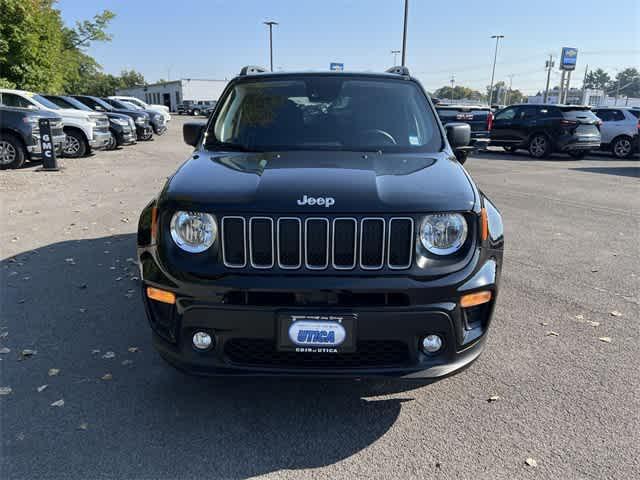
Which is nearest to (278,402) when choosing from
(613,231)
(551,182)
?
(613,231)

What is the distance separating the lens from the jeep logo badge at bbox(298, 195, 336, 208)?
2441mm

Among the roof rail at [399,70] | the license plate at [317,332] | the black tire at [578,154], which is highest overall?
the roof rail at [399,70]

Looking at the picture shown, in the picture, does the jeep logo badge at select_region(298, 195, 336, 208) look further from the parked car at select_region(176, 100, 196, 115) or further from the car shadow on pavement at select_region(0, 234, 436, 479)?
the parked car at select_region(176, 100, 196, 115)

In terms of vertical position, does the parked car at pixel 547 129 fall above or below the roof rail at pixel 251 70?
below

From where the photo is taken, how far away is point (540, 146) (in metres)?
16.8

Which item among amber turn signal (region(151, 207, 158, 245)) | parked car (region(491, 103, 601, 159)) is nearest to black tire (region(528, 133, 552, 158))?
parked car (region(491, 103, 601, 159))

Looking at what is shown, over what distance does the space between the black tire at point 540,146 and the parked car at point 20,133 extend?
14161mm

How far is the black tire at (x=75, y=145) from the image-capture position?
1439 cm

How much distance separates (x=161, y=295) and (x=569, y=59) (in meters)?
50.2

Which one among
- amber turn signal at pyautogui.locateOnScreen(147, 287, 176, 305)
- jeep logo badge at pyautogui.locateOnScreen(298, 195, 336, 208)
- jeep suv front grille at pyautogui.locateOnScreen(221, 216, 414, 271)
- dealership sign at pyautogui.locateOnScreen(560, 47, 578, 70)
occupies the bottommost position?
amber turn signal at pyautogui.locateOnScreen(147, 287, 176, 305)

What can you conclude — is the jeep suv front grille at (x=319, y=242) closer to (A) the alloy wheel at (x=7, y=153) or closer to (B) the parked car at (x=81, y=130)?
(A) the alloy wheel at (x=7, y=153)

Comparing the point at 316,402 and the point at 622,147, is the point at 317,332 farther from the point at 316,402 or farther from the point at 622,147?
the point at 622,147

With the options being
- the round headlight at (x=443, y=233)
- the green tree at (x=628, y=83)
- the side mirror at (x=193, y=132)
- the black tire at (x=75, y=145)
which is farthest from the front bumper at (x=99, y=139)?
the green tree at (x=628, y=83)

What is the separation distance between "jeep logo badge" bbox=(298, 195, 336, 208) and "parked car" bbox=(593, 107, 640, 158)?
1742cm
